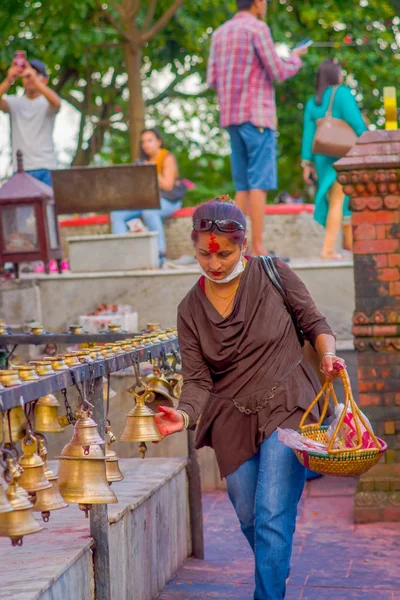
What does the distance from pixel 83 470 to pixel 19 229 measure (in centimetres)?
690

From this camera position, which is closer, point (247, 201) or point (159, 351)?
point (159, 351)

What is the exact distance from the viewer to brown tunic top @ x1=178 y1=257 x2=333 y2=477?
494 cm

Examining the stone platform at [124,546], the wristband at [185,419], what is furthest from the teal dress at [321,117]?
the wristband at [185,419]

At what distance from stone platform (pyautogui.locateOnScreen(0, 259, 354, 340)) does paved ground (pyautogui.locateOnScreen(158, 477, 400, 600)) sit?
7.97ft

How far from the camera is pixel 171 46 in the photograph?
68.0 feet

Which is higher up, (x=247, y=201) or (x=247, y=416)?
(x=247, y=201)

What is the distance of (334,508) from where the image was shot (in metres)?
7.74

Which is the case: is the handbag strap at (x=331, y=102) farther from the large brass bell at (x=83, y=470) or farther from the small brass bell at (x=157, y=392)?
the large brass bell at (x=83, y=470)

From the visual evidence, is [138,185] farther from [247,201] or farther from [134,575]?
[134,575]

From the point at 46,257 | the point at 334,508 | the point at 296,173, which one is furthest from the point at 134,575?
the point at 296,173

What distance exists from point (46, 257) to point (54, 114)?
6.69ft

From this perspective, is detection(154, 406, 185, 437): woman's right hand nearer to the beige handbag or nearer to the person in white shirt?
the beige handbag

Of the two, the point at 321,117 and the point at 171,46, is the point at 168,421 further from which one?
the point at 171,46

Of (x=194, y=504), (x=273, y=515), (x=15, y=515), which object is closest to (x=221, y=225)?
(x=273, y=515)
